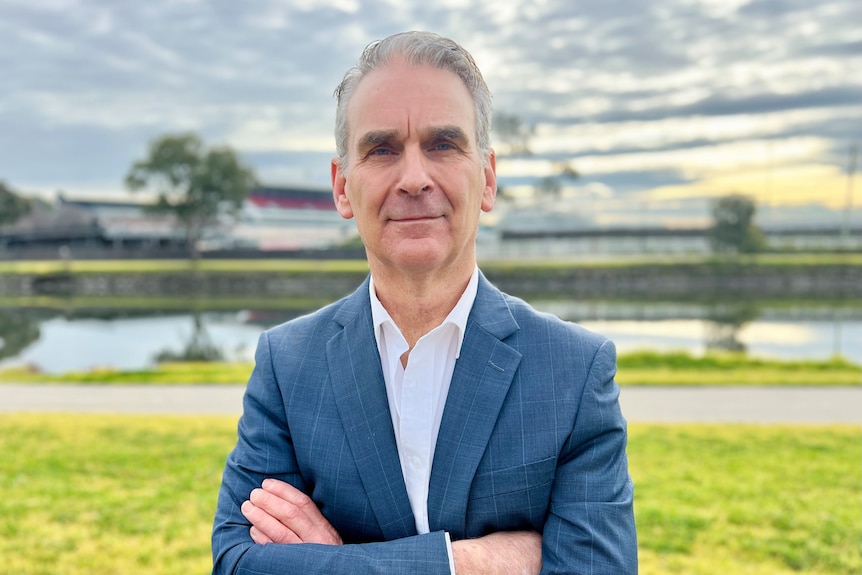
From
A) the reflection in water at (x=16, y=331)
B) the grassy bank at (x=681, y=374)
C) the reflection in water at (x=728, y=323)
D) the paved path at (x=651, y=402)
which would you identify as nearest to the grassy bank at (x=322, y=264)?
the reflection in water at (x=728, y=323)

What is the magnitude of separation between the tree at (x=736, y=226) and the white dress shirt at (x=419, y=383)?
48230 millimetres

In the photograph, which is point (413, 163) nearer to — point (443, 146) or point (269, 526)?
point (443, 146)

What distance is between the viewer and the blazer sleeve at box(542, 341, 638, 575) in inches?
59.1

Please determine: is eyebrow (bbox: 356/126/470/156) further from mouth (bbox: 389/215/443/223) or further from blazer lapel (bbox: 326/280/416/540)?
blazer lapel (bbox: 326/280/416/540)

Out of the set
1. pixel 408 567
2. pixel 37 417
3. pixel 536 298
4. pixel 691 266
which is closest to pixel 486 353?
pixel 408 567

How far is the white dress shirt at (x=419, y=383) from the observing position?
62.9 inches

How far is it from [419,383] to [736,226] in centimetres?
4956

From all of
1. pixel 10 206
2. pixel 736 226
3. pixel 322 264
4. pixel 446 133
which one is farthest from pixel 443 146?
pixel 10 206

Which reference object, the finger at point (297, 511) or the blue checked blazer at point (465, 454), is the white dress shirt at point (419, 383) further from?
the finger at point (297, 511)

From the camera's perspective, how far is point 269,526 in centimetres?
157

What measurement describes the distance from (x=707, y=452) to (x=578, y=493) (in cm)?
504

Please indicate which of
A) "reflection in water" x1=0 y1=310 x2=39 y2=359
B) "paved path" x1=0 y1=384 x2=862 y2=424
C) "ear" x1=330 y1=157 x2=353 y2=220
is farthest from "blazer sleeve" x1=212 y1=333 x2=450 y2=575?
"reflection in water" x1=0 y1=310 x2=39 y2=359

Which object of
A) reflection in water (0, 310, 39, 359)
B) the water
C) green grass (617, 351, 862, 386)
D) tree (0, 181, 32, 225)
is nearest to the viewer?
green grass (617, 351, 862, 386)

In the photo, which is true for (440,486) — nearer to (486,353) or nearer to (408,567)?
(408,567)
